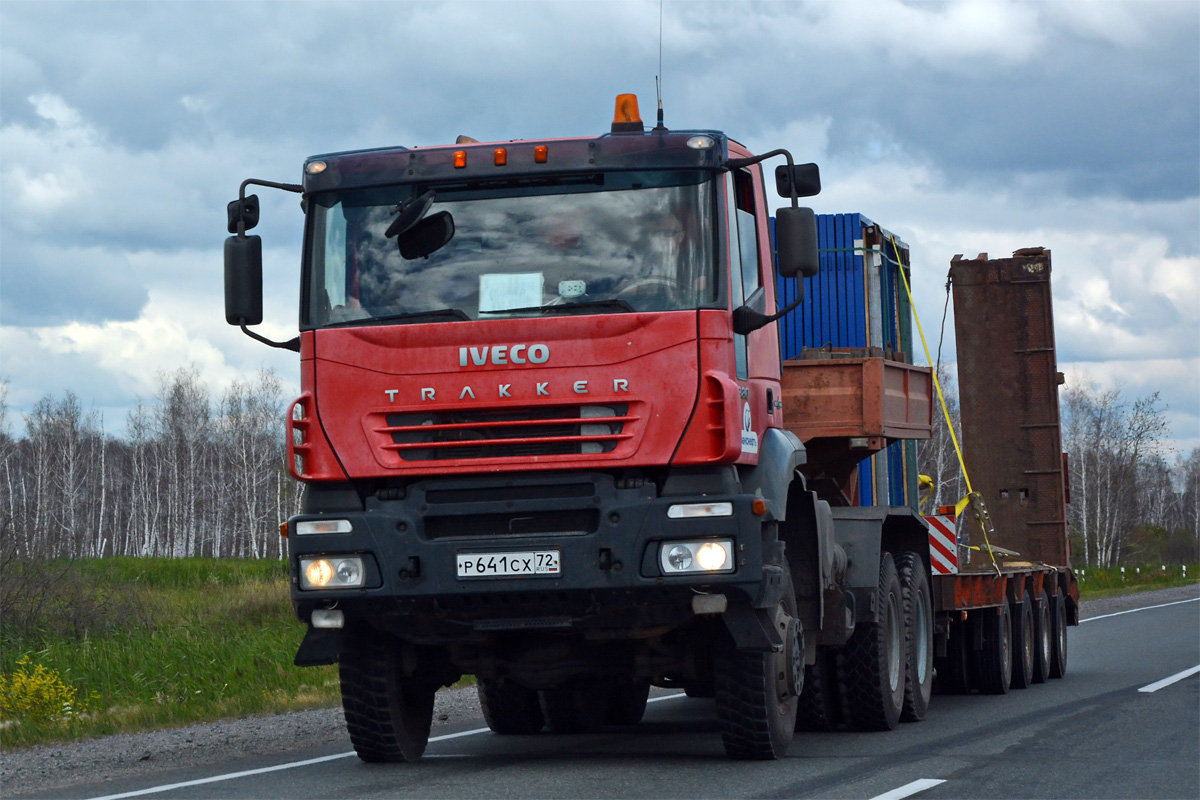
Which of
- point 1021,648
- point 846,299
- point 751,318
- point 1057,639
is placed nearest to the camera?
point 751,318

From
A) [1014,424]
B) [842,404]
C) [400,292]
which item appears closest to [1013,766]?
[842,404]

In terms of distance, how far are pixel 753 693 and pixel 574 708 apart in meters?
2.93

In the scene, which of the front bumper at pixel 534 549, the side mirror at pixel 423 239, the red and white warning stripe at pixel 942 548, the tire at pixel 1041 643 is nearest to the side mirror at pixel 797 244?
the front bumper at pixel 534 549

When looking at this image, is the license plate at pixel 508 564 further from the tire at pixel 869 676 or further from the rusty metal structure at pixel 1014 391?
the rusty metal structure at pixel 1014 391

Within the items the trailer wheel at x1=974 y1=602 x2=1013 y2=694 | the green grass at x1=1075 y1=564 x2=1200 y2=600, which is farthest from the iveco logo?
the green grass at x1=1075 y1=564 x2=1200 y2=600

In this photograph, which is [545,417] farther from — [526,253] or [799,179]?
[799,179]

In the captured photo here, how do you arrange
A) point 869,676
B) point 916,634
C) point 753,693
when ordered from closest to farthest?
point 753,693, point 869,676, point 916,634

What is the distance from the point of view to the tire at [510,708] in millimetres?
10742

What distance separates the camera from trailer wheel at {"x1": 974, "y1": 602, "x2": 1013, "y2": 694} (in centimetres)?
1401

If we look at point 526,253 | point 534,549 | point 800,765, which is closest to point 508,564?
point 534,549

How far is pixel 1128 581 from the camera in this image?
157 ft

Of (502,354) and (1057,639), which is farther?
(1057,639)

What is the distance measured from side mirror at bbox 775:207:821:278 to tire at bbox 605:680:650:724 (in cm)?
428

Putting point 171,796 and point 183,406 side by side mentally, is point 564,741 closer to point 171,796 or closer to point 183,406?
point 171,796
